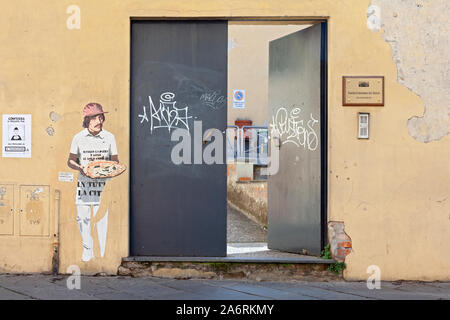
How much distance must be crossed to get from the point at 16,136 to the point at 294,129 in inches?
143

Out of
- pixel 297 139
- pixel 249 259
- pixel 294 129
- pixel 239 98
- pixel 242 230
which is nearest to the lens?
pixel 249 259

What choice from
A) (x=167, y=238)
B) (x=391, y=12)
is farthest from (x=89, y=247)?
(x=391, y=12)

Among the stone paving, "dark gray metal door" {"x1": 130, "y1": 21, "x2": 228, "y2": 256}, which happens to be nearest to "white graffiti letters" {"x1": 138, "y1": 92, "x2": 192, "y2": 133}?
"dark gray metal door" {"x1": 130, "y1": 21, "x2": 228, "y2": 256}

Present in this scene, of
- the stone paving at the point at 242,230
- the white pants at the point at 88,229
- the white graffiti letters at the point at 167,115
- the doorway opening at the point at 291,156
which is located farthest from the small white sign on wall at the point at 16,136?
the stone paving at the point at 242,230

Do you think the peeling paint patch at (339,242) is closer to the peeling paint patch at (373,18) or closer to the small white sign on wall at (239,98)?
the peeling paint patch at (373,18)

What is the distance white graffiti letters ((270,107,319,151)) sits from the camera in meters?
7.26

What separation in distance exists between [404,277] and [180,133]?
329 centimetres

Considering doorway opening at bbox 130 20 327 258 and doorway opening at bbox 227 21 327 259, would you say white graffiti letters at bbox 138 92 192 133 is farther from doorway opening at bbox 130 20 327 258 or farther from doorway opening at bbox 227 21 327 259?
doorway opening at bbox 227 21 327 259

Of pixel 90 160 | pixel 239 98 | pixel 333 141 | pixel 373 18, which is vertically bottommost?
pixel 90 160

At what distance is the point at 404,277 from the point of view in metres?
6.81

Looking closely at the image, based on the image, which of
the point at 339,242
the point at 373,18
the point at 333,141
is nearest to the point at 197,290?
the point at 339,242

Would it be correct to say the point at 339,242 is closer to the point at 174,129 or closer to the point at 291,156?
the point at 291,156

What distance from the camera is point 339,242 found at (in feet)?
22.4

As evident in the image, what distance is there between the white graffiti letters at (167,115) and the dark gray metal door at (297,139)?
1.59 metres
